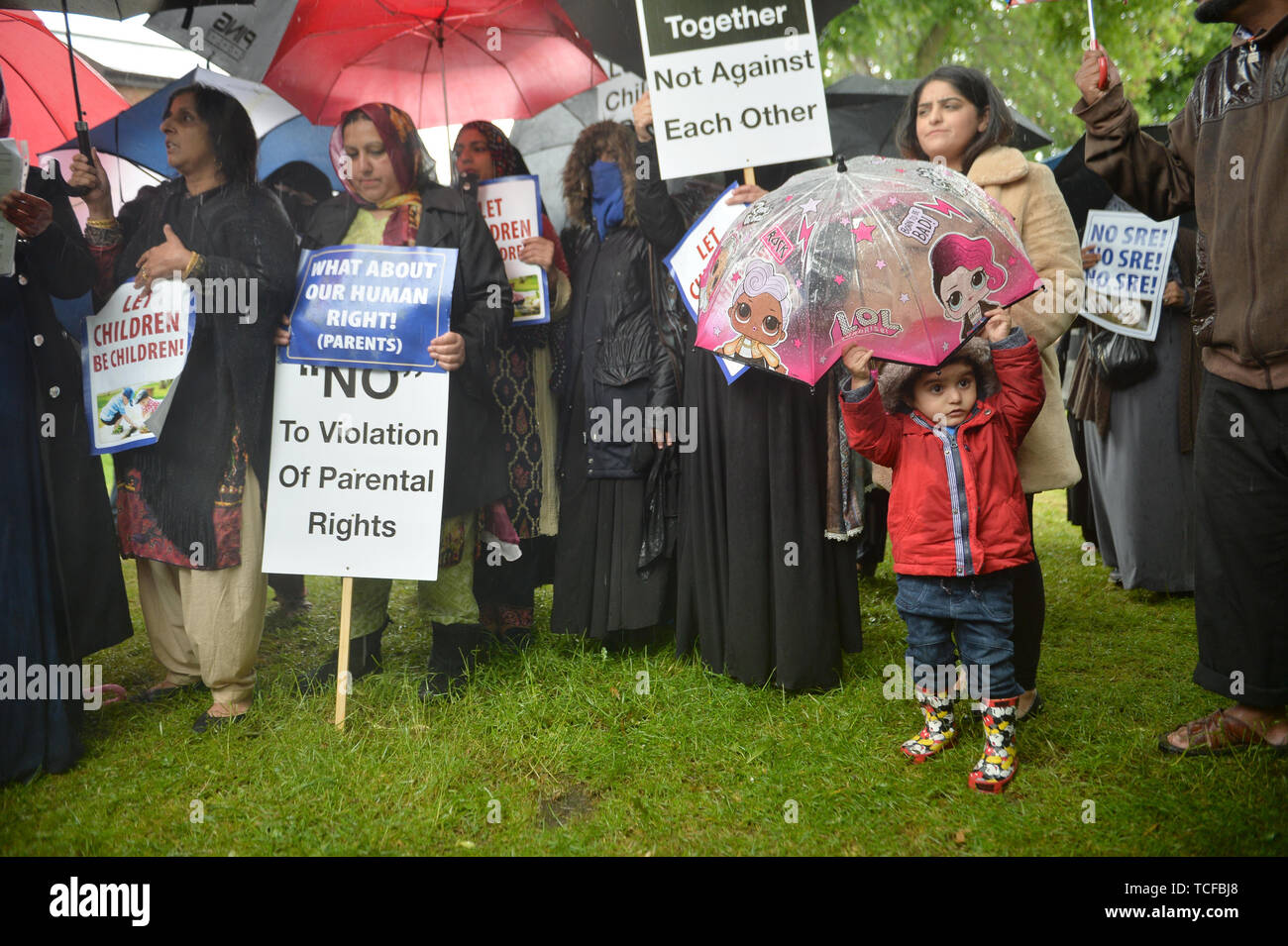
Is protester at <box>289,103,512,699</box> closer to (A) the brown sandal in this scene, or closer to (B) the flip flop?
(B) the flip flop

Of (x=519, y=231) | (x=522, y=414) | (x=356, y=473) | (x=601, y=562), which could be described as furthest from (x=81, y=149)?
(x=601, y=562)

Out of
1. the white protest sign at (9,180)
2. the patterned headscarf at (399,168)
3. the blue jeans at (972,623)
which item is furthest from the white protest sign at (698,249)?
the white protest sign at (9,180)

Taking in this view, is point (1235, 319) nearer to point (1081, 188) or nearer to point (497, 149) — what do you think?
point (1081, 188)

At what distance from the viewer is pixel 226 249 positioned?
12.5ft

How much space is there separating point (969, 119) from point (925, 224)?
921mm

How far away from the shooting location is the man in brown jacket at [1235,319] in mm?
2904

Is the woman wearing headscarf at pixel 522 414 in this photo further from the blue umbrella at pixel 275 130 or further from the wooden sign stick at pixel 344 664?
the blue umbrella at pixel 275 130

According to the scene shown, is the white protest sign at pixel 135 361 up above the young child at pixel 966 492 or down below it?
above

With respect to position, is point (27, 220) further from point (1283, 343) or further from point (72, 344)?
point (1283, 343)

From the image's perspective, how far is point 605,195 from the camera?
4.43m

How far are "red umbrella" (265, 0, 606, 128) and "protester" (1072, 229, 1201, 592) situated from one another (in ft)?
9.70

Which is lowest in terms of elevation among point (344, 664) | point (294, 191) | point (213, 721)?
point (213, 721)

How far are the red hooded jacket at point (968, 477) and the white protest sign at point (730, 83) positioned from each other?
3.94ft

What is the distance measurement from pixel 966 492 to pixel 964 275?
690 millimetres
